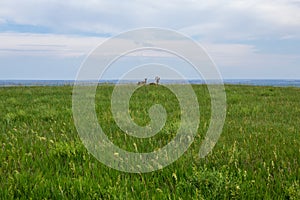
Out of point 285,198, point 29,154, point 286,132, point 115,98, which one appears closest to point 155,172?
point 285,198

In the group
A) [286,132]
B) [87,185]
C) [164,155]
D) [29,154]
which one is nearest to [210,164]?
[164,155]

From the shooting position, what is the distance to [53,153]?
225 inches

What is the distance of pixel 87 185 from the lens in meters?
4.25

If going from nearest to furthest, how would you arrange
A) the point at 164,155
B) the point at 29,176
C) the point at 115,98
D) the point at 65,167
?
the point at 29,176, the point at 65,167, the point at 164,155, the point at 115,98

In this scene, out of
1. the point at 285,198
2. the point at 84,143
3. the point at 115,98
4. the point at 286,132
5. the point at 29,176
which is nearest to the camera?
the point at 285,198

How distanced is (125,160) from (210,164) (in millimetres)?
1343

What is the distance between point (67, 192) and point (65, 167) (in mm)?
962

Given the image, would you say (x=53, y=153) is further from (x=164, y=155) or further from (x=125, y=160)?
(x=164, y=155)

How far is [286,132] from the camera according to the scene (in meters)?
7.88

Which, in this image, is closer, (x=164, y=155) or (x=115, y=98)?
(x=164, y=155)

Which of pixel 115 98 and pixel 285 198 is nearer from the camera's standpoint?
pixel 285 198

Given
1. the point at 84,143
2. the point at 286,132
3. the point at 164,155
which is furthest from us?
the point at 286,132

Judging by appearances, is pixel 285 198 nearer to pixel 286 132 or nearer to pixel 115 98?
pixel 286 132

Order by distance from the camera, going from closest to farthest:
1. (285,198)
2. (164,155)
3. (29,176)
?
(285,198) → (29,176) → (164,155)
